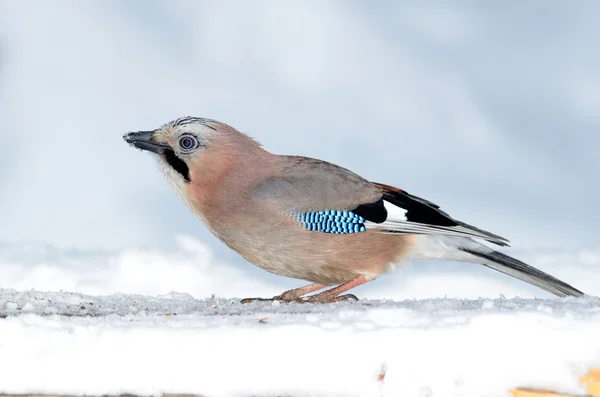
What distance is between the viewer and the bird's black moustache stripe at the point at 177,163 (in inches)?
197

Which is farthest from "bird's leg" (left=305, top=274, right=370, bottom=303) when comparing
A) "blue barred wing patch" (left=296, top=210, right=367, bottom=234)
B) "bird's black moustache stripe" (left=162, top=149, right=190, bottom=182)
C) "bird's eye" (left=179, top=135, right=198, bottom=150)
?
"bird's eye" (left=179, top=135, right=198, bottom=150)

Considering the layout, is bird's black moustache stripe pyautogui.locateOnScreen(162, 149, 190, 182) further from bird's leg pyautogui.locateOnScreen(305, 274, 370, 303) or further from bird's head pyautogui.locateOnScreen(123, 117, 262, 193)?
bird's leg pyautogui.locateOnScreen(305, 274, 370, 303)

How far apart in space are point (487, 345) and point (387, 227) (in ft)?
6.30

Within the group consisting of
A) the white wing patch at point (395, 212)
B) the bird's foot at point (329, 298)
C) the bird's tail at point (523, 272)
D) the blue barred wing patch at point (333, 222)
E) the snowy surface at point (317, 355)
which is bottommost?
the snowy surface at point (317, 355)

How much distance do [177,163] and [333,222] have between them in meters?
1.01

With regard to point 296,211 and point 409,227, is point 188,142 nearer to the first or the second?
point 296,211

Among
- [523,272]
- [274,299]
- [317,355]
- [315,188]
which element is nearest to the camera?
[317,355]

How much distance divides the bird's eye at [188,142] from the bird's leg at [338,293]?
1.15 metres

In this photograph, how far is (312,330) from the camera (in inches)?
126

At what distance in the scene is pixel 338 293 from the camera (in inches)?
194

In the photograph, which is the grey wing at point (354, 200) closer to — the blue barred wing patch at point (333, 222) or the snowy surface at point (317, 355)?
the blue barred wing patch at point (333, 222)

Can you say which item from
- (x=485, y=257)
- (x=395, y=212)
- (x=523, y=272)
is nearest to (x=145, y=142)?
(x=395, y=212)

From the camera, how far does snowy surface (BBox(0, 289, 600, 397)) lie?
3.07m

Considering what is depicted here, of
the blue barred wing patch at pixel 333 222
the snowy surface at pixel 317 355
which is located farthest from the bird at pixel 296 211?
the snowy surface at pixel 317 355
